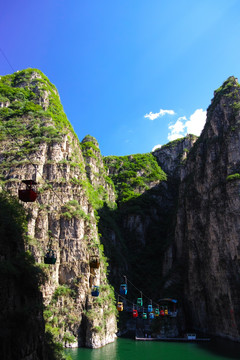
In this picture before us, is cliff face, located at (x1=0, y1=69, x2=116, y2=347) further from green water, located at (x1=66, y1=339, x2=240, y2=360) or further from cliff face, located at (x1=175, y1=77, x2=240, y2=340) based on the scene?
cliff face, located at (x1=175, y1=77, x2=240, y2=340)

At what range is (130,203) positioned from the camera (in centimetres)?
7769

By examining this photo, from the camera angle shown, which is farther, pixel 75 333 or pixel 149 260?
pixel 149 260

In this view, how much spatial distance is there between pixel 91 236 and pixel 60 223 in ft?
18.6

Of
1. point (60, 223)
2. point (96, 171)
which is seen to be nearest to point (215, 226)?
point (60, 223)

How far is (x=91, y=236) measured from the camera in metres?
42.3

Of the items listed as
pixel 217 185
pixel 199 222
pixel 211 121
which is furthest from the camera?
pixel 211 121

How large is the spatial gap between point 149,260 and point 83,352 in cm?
3576

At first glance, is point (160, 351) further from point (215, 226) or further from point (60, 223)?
point (60, 223)

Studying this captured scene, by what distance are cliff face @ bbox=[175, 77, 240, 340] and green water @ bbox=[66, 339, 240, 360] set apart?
495cm

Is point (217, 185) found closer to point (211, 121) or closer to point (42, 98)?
point (211, 121)

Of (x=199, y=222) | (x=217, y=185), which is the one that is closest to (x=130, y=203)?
(x=199, y=222)

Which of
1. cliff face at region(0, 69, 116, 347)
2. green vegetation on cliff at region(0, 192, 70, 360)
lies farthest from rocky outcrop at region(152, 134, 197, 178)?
green vegetation on cliff at region(0, 192, 70, 360)

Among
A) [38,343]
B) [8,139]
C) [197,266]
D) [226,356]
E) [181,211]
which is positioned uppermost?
[8,139]

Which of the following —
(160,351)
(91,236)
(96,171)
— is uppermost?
(96,171)
